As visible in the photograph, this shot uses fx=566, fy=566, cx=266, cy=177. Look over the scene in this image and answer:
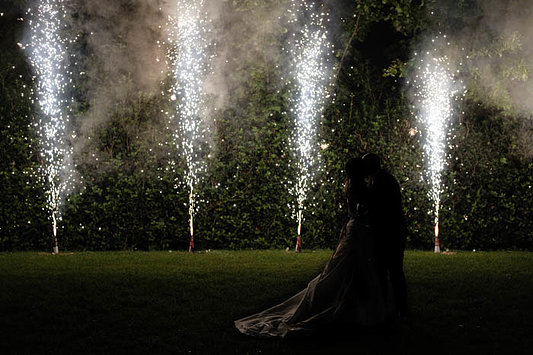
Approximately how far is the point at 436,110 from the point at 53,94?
26.7 feet

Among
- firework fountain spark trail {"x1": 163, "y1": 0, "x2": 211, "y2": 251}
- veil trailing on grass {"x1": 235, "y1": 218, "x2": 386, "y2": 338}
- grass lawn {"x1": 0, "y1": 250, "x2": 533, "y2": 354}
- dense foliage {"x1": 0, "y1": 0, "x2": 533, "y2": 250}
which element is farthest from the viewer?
firework fountain spark trail {"x1": 163, "y1": 0, "x2": 211, "y2": 251}

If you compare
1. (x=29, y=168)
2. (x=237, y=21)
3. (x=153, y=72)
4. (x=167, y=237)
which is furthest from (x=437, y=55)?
(x=29, y=168)

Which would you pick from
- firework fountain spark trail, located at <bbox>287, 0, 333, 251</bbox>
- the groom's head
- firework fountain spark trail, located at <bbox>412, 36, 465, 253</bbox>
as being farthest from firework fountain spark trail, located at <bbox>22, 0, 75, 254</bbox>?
firework fountain spark trail, located at <bbox>412, 36, 465, 253</bbox>

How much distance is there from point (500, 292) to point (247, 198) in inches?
230

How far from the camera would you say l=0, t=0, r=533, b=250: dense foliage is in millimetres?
11445

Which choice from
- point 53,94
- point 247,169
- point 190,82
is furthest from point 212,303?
point 53,94

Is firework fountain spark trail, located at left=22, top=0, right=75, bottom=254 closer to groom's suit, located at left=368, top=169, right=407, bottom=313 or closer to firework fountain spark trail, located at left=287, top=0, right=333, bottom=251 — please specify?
firework fountain spark trail, located at left=287, top=0, right=333, bottom=251

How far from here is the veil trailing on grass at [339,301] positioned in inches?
212

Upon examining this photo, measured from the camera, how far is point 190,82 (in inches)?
478

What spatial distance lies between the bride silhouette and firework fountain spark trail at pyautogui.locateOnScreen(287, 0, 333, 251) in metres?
5.98

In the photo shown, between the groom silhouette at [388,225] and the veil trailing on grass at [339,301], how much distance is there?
0.79 feet

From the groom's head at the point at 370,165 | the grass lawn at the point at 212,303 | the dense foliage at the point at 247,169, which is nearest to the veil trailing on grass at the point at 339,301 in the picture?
the grass lawn at the point at 212,303

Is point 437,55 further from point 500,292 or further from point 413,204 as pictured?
point 500,292

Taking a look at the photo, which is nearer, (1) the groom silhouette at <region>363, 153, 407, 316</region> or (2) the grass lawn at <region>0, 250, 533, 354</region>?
(2) the grass lawn at <region>0, 250, 533, 354</region>
